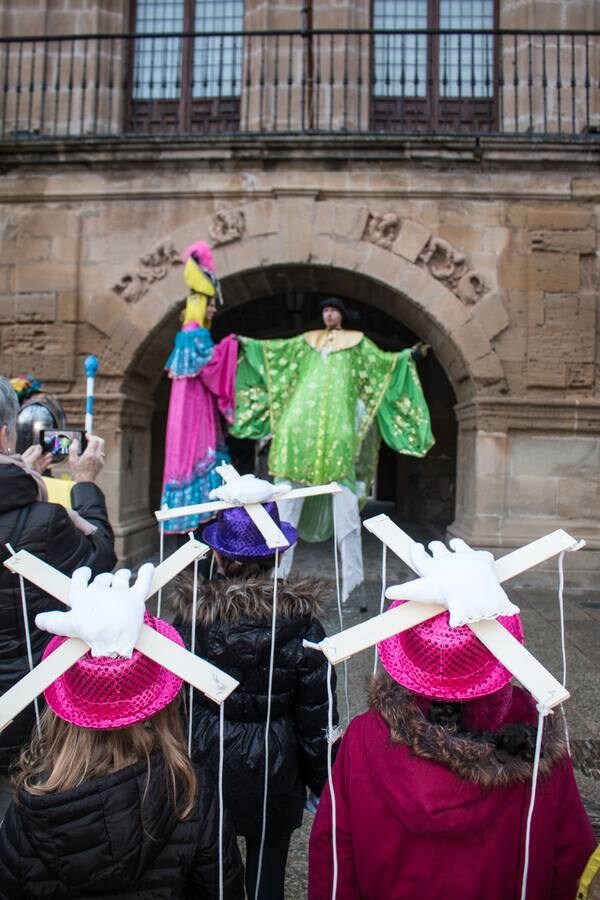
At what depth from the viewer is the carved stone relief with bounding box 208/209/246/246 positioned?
239 inches

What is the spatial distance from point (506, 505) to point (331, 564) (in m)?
1.91

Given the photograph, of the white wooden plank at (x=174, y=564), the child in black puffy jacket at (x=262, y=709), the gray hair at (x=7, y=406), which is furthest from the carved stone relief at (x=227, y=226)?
the white wooden plank at (x=174, y=564)

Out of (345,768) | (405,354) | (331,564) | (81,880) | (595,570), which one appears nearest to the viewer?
(81,880)

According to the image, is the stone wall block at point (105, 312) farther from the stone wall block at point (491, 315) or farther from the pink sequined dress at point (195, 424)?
the stone wall block at point (491, 315)

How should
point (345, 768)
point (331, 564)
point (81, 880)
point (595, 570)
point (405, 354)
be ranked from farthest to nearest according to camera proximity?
point (331, 564), point (595, 570), point (405, 354), point (345, 768), point (81, 880)

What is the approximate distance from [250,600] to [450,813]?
0.78m

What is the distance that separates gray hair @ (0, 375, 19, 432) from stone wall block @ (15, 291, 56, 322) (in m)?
4.71

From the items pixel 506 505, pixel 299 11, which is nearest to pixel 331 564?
pixel 506 505

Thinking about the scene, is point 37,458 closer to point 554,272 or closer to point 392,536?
point 392,536

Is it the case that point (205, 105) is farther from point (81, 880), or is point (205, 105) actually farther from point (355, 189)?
point (81, 880)

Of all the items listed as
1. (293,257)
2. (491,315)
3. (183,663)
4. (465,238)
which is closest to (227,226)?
(293,257)

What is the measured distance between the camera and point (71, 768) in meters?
1.05

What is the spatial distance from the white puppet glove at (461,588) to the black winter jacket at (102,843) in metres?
0.55

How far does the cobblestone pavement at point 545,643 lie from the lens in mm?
2381
